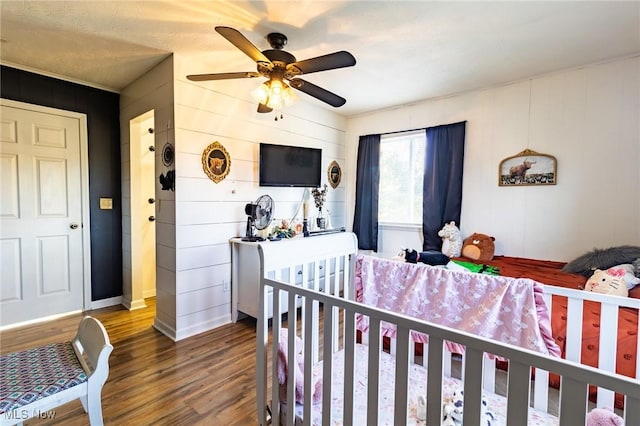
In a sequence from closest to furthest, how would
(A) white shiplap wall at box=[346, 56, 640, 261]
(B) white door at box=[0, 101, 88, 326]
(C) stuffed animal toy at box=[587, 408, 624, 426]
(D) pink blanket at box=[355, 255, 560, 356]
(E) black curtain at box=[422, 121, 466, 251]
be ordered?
(C) stuffed animal toy at box=[587, 408, 624, 426] < (D) pink blanket at box=[355, 255, 560, 356] < (A) white shiplap wall at box=[346, 56, 640, 261] < (B) white door at box=[0, 101, 88, 326] < (E) black curtain at box=[422, 121, 466, 251]

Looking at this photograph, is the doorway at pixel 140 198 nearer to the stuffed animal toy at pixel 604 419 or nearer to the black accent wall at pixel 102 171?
the black accent wall at pixel 102 171

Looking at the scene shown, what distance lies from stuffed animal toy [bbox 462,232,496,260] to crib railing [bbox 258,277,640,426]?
2413 millimetres

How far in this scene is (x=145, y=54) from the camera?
2.54 metres

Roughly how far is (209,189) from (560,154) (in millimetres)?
3347

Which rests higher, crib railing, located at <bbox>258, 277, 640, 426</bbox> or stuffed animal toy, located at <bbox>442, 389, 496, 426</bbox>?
crib railing, located at <bbox>258, 277, 640, 426</bbox>

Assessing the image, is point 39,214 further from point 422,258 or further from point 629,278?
point 629,278

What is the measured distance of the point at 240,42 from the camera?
162 cm

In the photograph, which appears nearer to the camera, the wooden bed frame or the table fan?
the wooden bed frame

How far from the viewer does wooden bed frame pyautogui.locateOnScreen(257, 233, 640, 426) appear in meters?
0.71

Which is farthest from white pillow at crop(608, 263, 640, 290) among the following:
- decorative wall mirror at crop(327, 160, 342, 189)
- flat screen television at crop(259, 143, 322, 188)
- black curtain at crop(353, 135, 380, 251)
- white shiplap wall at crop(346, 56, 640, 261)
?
decorative wall mirror at crop(327, 160, 342, 189)

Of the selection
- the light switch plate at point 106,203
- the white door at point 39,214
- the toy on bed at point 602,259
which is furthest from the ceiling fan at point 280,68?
the toy on bed at point 602,259

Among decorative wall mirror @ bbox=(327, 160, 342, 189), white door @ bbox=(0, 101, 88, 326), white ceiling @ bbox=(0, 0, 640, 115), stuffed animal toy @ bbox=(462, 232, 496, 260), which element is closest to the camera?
white ceiling @ bbox=(0, 0, 640, 115)

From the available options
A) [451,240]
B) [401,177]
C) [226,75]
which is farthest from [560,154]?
[226,75]

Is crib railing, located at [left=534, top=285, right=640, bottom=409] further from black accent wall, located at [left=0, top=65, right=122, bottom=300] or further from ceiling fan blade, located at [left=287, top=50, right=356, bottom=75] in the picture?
black accent wall, located at [left=0, top=65, right=122, bottom=300]
